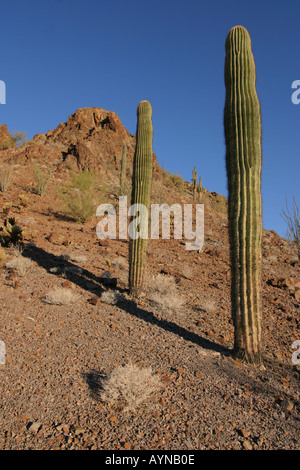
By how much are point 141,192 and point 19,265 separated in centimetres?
308

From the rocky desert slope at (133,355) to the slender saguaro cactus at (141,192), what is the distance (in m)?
0.52

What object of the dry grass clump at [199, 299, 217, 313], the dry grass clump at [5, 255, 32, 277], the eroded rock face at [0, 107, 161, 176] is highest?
the eroded rock face at [0, 107, 161, 176]

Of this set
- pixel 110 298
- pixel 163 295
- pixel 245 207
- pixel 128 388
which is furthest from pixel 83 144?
pixel 128 388

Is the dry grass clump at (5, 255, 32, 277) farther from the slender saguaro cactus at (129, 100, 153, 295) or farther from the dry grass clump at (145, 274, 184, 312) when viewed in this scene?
the dry grass clump at (145, 274, 184, 312)

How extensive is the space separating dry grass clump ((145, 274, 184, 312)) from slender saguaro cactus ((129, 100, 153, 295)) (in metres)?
0.35

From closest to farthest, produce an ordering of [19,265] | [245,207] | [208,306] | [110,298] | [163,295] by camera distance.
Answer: [245,207], [110,298], [208,306], [163,295], [19,265]

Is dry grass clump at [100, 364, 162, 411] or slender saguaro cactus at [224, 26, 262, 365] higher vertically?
slender saguaro cactus at [224, 26, 262, 365]

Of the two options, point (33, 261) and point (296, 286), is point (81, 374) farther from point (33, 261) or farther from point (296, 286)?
point (296, 286)

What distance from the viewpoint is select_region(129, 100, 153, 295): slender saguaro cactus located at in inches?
264

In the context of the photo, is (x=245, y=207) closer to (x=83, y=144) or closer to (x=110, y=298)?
(x=110, y=298)

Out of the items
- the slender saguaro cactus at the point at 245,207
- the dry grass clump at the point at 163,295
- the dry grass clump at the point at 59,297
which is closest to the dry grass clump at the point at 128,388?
the slender saguaro cactus at the point at 245,207

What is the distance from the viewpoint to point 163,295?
6.65 metres

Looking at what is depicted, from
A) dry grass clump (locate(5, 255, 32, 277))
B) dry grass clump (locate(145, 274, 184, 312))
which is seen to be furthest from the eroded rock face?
dry grass clump (locate(145, 274, 184, 312))
